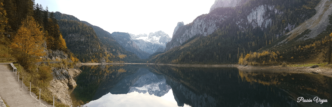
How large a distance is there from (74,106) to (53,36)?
2442 inches

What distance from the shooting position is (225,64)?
187375 mm

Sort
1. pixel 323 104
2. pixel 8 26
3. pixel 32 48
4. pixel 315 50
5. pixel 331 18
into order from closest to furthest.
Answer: pixel 323 104, pixel 32 48, pixel 8 26, pixel 315 50, pixel 331 18

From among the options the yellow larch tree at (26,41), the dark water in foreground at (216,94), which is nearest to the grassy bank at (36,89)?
the dark water in foreground at (216,94)

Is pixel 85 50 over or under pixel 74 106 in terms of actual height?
over

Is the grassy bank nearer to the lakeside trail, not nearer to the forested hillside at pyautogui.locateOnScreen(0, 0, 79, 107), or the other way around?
the forested hillside at pyautogui.locateOnScreen(0, 0, 79, 107)

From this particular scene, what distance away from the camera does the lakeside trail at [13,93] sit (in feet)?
38.0

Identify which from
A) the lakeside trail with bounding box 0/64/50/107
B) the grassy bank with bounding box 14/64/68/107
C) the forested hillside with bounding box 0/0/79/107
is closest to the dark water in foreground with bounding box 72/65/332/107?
the grassy bank with bounding box 14/64/68/107

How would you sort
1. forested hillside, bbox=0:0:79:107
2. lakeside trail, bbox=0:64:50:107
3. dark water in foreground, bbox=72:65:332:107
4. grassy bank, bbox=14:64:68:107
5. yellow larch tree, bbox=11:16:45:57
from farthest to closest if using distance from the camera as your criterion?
yellow larch tree, bbox=11:16:45:57, dark water in foreground, bbox=72:65:332:107, forested hillside, bbox=0:0:79:107, grassy bank, bbox=14:64:68:107, lakeside trail, bbox=0:64:50:107

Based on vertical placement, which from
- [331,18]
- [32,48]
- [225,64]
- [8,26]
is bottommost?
[225,64]

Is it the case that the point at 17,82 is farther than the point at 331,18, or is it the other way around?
the point at 331,18

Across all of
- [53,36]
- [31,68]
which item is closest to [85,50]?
[53,36]

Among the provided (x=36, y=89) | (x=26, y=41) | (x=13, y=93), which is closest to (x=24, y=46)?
(x=26, y=41)

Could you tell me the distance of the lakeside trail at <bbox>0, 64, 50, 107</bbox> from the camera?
1158 centimetres

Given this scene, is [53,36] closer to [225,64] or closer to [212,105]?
[212,105]
